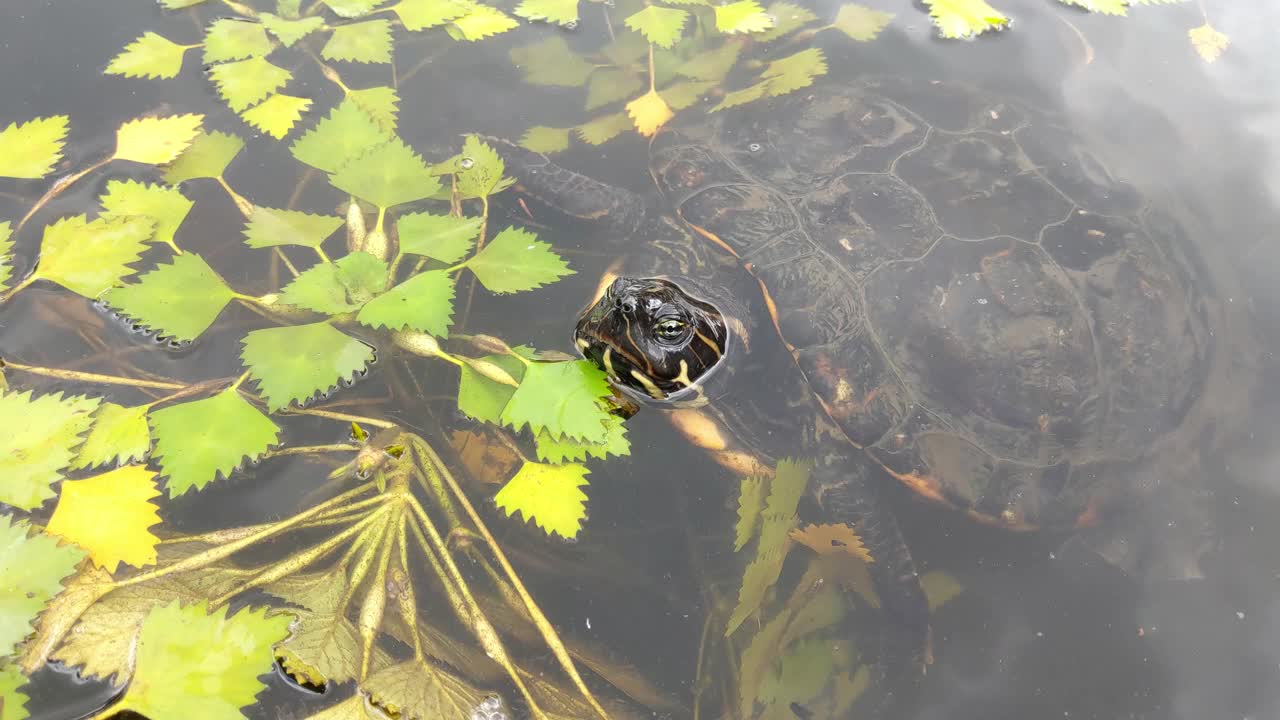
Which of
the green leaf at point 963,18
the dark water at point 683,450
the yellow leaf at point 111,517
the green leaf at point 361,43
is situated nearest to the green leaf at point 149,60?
the dark water at point 683,450

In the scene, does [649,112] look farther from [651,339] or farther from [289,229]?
[289,229]

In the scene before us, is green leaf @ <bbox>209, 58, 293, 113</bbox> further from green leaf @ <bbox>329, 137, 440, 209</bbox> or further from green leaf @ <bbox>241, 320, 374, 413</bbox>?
green leaf @ <bbox>241, 320, 374, 413</bbox>

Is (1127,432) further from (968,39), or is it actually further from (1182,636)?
(968,39)

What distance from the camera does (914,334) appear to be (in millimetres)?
2463

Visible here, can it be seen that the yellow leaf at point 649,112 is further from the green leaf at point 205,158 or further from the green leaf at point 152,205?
the green leaf at point 152,205

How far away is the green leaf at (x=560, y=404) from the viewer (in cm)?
214

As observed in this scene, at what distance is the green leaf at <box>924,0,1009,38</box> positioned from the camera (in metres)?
3.53

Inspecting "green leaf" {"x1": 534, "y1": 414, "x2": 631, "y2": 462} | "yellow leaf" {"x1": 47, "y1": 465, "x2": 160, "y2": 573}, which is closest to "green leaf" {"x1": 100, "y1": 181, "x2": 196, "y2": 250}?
"yellow leaf" {"x1": 47, "y1": 465, "x2": 160, "y2": 573}

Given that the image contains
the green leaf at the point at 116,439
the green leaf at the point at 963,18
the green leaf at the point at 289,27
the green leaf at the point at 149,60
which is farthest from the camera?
the green leaf at the point at 963,18

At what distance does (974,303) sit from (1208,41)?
259 centimetres

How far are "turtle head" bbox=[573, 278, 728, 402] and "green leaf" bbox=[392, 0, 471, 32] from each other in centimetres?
169

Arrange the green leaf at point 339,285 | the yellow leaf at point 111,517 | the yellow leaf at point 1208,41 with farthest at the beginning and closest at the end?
the yellow leaf at point 1208,41 < the green leaf at point 339,285 < the yellow leaf at point 111,517

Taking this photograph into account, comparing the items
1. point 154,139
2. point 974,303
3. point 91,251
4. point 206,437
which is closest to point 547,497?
point 206,437

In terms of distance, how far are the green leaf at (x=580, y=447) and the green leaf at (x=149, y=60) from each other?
2.33 meters
